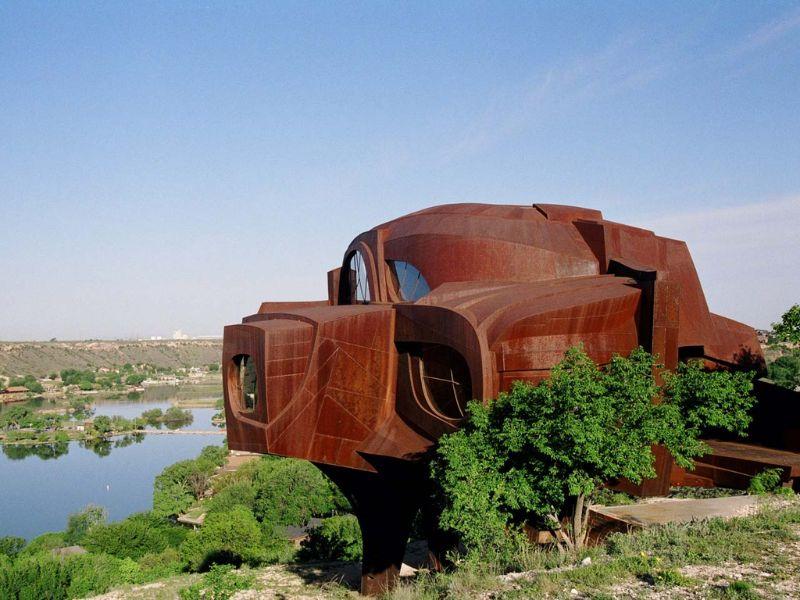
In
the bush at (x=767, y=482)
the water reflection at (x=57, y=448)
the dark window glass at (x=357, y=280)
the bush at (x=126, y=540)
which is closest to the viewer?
the bush at (x=767, y=482)

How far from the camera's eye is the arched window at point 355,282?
94.5 feet

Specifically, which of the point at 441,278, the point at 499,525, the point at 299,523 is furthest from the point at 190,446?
the point at 499,525

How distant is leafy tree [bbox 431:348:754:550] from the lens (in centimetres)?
1486

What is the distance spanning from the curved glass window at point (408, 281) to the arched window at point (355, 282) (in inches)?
64.0

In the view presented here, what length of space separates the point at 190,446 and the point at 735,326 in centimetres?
10134

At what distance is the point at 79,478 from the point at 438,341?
8356 centimetres

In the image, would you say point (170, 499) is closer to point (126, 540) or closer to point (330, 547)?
point (126, 540)

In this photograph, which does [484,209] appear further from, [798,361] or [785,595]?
[798,361]

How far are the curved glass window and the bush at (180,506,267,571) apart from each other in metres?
17.9

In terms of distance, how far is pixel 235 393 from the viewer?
21.4 meters

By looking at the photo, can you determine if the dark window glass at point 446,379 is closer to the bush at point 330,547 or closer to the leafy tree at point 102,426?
the bush at point 330,547

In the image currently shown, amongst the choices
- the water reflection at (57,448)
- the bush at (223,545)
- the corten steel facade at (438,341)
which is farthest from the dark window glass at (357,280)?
the water reflection at (57,448)

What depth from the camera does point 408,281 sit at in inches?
1018

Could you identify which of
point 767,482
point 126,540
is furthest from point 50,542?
point 767,482
